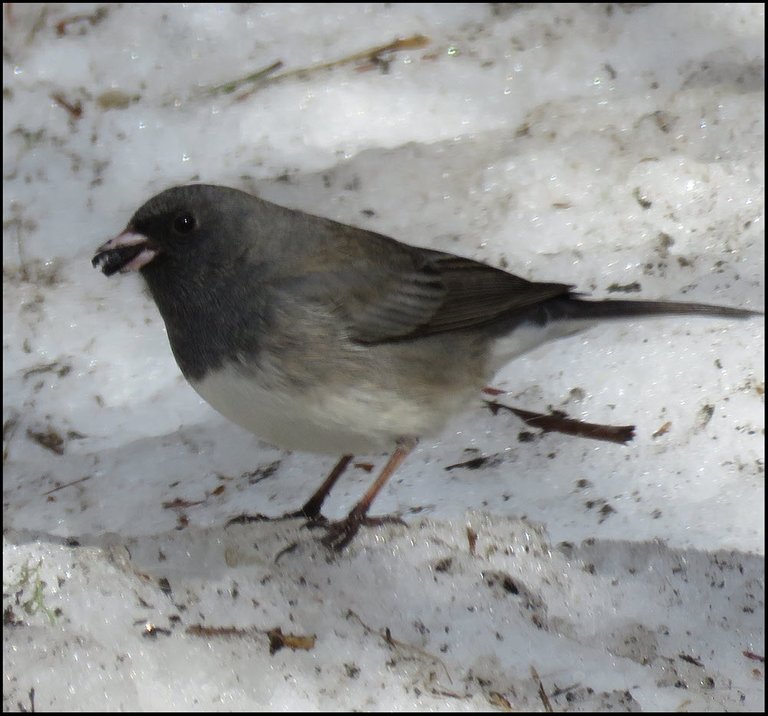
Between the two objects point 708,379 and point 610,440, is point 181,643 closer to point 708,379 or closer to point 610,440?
point 610,440

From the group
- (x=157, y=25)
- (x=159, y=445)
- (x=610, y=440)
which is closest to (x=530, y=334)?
(x=610, y=440)

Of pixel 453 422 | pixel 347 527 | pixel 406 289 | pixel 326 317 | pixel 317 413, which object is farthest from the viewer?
pixel 453 422

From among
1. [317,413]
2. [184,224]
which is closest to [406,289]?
[317,413]

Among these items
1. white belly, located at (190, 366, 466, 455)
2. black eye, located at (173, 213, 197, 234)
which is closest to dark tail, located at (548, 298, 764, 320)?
white belly, located at (190, 366, 466, 455)

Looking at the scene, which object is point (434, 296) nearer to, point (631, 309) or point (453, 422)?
point (453, 422)

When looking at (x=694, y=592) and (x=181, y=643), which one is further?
(x=694, y=592)

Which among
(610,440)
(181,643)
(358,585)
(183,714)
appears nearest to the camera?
(183,714)
